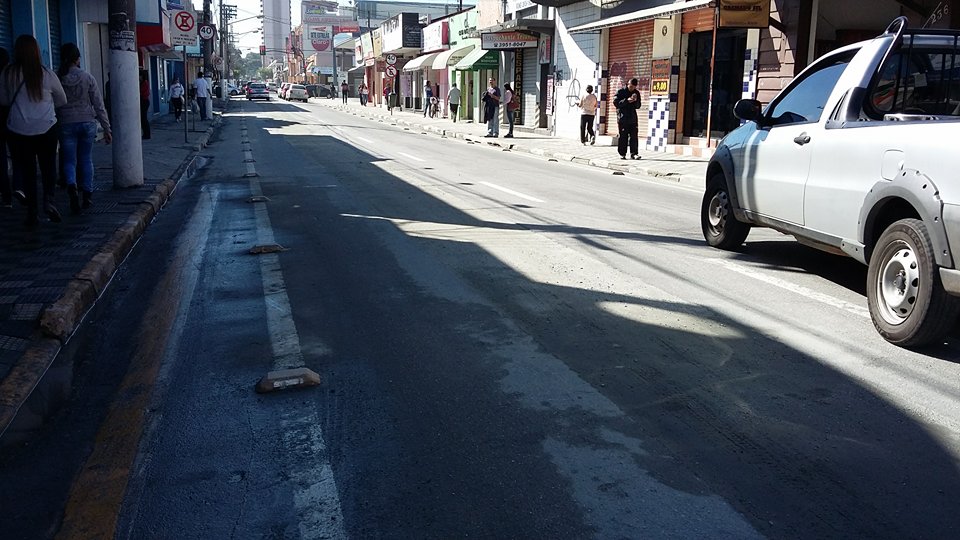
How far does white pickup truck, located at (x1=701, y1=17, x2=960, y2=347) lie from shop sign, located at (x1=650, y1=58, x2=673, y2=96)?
15791mm

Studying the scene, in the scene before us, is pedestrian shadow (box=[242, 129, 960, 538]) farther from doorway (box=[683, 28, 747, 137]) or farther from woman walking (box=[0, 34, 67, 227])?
doorway (box=[683, 28, 747, 137])

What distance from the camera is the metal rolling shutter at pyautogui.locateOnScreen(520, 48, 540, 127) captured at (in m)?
34.7

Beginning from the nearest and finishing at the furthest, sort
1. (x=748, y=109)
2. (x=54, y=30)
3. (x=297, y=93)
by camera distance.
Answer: (x=748, y=109)
(x=54, y=30)
(x=297, y=93)

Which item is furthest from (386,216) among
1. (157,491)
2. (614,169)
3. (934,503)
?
(614,169)

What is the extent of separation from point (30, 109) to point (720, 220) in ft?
23.0

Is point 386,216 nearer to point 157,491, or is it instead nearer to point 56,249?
point 56,249

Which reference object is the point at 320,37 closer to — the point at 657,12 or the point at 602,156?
the point at 602,156

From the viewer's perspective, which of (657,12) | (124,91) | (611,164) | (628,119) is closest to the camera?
(124,91)

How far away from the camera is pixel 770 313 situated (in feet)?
19.9

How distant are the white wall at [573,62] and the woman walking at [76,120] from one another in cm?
2012

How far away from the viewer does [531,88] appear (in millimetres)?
35438

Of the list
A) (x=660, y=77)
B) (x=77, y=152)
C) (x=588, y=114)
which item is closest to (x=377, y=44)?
(x=588, y=114)

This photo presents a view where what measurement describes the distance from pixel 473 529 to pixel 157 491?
4.25 feet

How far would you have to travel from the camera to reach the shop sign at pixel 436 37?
48000 mm
